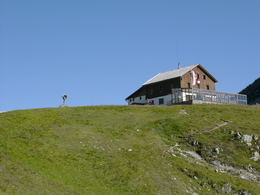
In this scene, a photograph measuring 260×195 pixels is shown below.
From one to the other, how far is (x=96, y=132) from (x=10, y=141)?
1350cm

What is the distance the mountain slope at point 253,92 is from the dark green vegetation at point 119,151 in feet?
281

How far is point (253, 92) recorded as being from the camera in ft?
544

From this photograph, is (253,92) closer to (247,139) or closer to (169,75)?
(169,75)

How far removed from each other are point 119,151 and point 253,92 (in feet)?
407

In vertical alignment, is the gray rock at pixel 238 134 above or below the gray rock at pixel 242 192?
above

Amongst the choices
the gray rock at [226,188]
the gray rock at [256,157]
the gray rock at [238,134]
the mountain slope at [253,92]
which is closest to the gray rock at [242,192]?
the gray rock at [226,188]

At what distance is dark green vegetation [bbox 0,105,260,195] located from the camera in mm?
40938

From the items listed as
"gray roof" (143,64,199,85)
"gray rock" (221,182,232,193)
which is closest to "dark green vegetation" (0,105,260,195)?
"gray rock" (221,182,232,193)

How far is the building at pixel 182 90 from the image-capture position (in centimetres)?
9356

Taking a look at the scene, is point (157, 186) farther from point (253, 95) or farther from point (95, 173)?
point (253, 95)

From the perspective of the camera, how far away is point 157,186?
43750 millimetres

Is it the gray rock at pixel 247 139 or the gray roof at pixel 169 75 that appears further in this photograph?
the gray roof at pixel 169 75

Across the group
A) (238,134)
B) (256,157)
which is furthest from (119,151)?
(238,134)

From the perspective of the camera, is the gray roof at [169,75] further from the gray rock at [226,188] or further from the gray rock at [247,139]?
the gray rock at [226,188]
